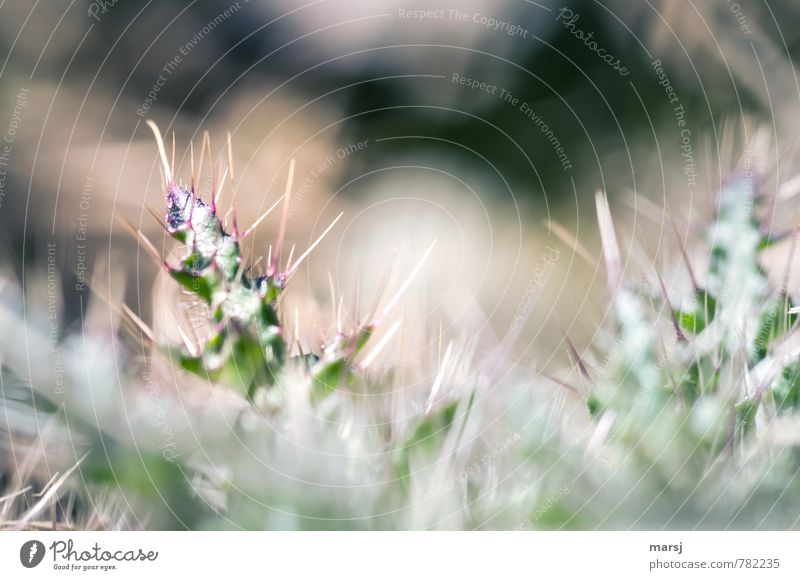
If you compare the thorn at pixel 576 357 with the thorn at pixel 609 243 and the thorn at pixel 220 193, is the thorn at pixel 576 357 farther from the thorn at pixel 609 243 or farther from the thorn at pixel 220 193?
the thorn at pixel 220 193

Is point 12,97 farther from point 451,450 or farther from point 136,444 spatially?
point 451,450

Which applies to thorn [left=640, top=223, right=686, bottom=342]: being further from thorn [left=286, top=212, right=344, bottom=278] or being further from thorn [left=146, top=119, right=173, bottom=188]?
thorn [left=146, top=119, right=173, bottom=188]

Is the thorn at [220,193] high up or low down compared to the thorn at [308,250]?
up

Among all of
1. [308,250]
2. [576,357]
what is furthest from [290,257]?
[576,357]

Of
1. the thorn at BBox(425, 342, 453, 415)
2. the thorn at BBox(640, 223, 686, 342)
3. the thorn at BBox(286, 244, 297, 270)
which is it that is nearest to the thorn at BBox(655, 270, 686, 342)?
the thorn at BBox(640, 223, 686, 342)

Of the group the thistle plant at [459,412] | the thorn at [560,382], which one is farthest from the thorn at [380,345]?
the thorn at [560,382]

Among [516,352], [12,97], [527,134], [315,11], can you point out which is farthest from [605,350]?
[12,97]

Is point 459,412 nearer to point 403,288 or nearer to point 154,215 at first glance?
point 403,288
